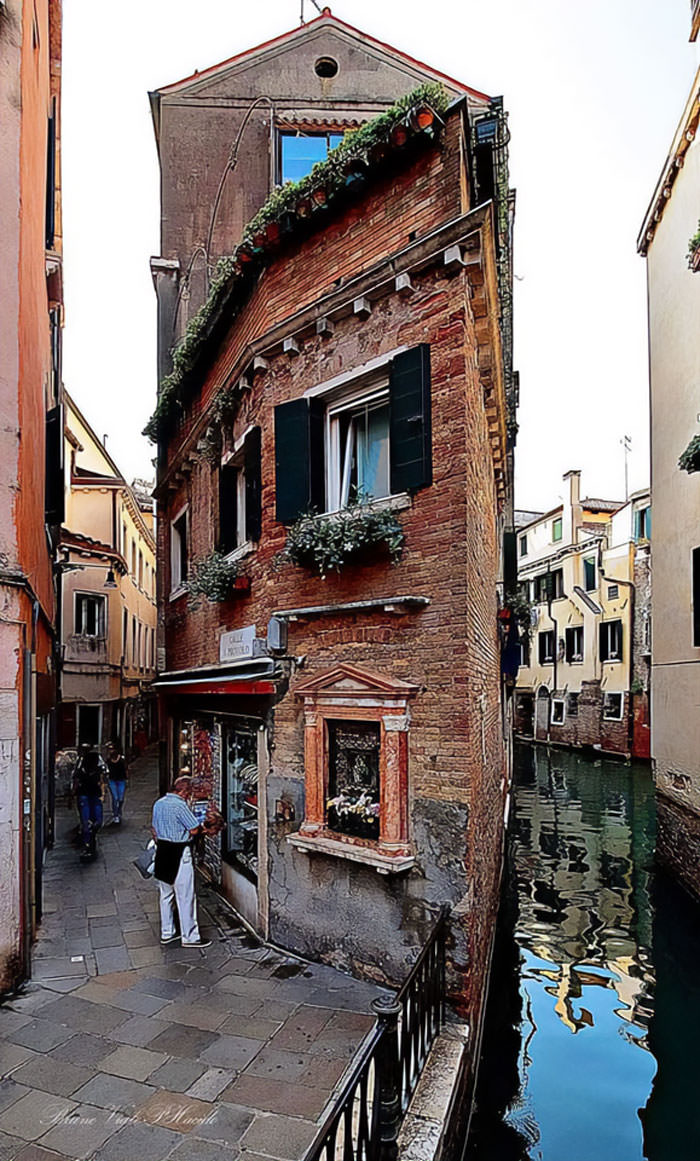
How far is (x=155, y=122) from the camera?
1309cm

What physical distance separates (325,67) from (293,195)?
6.45 meters

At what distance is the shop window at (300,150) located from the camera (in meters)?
11.8

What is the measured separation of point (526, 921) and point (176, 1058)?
7.49 metres

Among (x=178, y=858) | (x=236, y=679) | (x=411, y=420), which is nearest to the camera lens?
(x=411, y=420)

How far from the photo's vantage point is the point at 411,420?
6312 mm

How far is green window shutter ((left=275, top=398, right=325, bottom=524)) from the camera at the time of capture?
7.16 meters

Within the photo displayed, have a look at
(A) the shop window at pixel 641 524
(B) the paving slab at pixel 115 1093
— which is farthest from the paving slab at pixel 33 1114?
(A) the shop window at pixel 641 524

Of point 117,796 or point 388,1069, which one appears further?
point 117,796

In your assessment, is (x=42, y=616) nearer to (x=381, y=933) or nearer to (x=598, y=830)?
(x=381, y=933)

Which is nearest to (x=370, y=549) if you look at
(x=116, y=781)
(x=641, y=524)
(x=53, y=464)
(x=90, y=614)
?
(x=53, y=464)

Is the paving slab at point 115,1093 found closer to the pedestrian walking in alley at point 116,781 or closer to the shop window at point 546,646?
the pedestrian walking in alley at point 116,781

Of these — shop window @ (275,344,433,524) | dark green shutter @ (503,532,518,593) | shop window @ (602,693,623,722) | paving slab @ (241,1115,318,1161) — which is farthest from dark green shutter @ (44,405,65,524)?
shop window @ (602,693,623,722)

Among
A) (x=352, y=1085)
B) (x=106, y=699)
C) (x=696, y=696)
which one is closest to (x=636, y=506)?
(x=696, y=696)

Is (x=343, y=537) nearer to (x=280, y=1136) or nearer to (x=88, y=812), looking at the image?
(x=280, y=1136)
